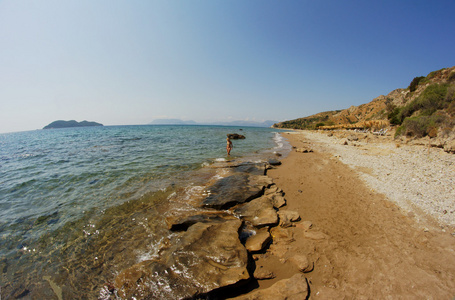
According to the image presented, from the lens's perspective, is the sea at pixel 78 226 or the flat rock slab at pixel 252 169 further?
the flat rock slab at pixel 252 169

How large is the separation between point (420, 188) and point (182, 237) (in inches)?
436

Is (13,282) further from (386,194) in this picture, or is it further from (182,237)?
(386,194)

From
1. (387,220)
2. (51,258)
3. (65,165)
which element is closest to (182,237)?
(51,258)

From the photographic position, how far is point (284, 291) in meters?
3.52

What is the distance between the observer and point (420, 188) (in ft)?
25.2

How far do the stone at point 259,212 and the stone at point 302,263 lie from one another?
1.54 m

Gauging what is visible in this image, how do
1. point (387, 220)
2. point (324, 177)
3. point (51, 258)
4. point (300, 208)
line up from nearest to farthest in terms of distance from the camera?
point (51, 258)
point (387, 220)
point (300, 208)
point (324, 177)

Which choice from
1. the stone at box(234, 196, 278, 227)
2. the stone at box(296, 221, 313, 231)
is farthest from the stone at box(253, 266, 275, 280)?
the stone at box(296, 221, 313, 231)

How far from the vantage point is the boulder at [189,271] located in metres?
3.59

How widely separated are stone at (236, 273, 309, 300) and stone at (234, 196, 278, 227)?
2283 mm

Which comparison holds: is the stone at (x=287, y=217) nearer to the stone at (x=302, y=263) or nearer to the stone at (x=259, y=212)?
the stone at (x=259, y=212)

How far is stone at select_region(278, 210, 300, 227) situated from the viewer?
238 inches

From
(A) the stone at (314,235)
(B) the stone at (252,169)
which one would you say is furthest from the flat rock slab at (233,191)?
(A) the stone at (314,235)

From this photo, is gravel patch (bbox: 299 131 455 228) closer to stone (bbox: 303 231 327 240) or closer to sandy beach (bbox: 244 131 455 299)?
sandy beach (bbox: 244 131 455 299)
